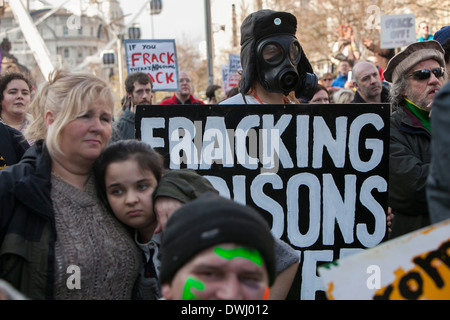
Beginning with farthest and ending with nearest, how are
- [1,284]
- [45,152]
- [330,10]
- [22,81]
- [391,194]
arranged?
[330,10], [22,81], [391,194], [45,152], [1,284]

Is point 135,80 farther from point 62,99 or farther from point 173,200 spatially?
point 173,200

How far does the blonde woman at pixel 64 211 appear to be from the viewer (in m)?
2.25

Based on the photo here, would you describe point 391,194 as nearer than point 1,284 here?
No

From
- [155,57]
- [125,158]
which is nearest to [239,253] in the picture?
[125,158]

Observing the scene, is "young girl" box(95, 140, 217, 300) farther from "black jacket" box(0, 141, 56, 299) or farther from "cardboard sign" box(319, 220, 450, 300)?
"cardboard sign" box(319, 220, 450, 300)

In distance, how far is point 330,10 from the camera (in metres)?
27.6

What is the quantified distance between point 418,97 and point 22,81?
361cm

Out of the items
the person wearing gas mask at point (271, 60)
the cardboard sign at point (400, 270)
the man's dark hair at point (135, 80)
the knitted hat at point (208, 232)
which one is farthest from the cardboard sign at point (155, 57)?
the cardboard sign at point (400, 270)

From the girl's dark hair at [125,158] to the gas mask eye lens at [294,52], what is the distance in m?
1.53

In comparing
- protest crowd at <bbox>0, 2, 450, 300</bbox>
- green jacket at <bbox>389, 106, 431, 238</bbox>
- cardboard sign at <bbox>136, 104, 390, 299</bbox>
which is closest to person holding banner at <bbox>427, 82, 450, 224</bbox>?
protest crowd at <bbox>0, 2, 450, 300</bbox>

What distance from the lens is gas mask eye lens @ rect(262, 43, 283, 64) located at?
3.78 metres

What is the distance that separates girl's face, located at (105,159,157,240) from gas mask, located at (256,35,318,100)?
4.92 ft
